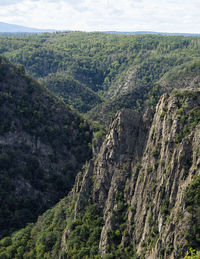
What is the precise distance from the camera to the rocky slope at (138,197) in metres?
43.3

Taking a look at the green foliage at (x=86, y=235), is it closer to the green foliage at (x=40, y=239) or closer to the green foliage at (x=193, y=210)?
the green foliage at (x=40, y=239)

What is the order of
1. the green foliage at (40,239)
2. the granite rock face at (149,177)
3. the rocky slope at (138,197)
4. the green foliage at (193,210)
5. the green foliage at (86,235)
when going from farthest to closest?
the green foliage at (40,239)
the green foliage at (86,235)
the granite rock face at (149,177)
the rocky slope at (138,197)
the green foliage at (193,210)

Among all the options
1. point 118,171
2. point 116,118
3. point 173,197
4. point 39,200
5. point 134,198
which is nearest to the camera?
point 173,197

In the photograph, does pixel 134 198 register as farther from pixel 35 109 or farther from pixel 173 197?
pixel 35 109

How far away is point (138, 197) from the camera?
55469 mm

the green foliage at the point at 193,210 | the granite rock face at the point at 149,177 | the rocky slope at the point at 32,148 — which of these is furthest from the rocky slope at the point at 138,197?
the rocky slope at the point at 32,148

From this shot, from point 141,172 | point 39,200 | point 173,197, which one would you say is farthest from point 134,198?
point 39,200

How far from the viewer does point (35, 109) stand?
392ft

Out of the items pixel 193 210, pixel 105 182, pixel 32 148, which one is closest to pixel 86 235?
pixel 105 182

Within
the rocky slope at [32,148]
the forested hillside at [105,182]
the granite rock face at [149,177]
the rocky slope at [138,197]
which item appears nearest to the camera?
the rocky slope at [138,197]

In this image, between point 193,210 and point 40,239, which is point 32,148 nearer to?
point 40,239

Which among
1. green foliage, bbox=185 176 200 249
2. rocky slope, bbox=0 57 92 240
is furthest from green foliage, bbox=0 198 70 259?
green foliage, bbox=185 176 200 249

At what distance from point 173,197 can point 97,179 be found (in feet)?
80.8

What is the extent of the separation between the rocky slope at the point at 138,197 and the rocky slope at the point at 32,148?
19177 millimetres
